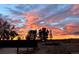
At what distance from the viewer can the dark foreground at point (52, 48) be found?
1.85 m

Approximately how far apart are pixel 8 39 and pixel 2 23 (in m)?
0.24

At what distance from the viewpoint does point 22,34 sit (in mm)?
1843

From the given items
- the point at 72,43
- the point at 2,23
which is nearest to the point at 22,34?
the point at 2,23

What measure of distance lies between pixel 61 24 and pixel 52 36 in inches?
8.3

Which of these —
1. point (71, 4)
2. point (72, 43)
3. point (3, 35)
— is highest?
point (71, 4)

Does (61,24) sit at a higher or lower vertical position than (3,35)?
higher

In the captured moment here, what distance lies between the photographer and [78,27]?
1.82 metres

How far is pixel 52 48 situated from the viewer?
186cm

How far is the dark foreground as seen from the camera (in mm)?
1847
